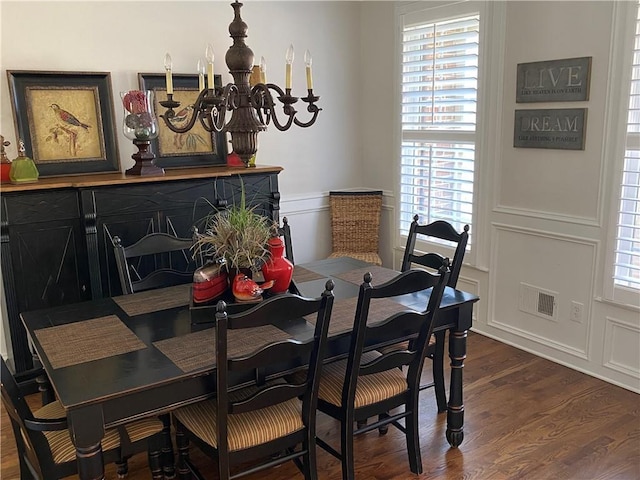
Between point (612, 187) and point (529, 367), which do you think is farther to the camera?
point (529, 367)

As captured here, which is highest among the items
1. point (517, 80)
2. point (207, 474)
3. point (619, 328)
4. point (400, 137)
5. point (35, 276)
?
point (517, 80)

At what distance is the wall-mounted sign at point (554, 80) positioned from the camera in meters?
3.26

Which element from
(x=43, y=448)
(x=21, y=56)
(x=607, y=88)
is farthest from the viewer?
(x=21, y=56)

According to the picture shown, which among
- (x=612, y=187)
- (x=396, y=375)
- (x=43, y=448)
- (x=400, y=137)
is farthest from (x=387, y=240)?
→ (x=43, y=448)

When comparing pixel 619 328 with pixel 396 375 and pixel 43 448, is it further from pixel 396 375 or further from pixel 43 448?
pixel 43 448

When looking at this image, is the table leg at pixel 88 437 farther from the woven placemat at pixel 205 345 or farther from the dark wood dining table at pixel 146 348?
the woven placemat at pixel 205 345

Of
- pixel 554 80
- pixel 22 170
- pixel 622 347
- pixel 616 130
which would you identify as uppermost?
pixel 554 80

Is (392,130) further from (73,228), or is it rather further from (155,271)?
(73,228)

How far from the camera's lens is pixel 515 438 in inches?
110

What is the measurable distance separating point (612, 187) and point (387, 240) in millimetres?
2048

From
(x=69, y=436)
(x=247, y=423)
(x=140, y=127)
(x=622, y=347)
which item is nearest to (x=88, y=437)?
(x=69, y=436)

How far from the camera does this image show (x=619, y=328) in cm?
327

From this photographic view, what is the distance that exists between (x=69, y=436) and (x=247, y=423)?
62 centimetres

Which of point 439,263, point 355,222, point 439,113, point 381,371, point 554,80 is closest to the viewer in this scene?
point 381,371
